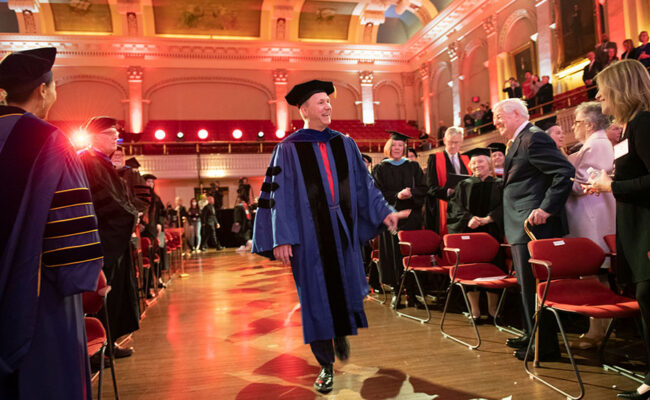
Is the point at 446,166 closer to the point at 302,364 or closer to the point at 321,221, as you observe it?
the point at 321,221

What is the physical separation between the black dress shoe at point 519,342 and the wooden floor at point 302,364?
0.05 meters

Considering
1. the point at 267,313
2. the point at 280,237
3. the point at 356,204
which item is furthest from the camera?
the point at 267,313

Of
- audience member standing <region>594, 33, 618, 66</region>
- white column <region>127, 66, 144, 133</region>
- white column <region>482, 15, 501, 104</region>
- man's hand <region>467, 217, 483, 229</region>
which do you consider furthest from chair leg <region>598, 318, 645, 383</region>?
white column <region>127, 66, 144, 133</region>

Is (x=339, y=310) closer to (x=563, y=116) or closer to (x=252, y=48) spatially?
(x=563, y=116)

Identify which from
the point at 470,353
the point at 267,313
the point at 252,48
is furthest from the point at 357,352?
the point at 252,48

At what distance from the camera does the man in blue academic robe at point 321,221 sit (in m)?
2.60

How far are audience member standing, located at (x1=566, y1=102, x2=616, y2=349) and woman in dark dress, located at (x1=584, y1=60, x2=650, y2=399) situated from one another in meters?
0.95

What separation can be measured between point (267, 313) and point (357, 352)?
1733 mm

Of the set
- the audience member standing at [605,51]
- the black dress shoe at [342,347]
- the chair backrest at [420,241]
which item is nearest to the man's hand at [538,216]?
the black dress shoe at [342,347]

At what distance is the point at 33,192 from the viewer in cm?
142

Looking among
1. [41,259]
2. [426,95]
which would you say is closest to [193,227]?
[426,95]

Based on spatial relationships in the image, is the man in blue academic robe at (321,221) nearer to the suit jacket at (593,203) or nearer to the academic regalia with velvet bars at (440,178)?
the suit jacket at (593,203)

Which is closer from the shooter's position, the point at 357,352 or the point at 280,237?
the point at 280,237

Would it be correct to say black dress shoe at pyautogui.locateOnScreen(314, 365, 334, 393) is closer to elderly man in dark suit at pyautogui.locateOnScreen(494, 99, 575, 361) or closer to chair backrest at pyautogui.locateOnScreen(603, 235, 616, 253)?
elderly man in dark suit at pyautogui.locateOnScreen(494, 99, 575, 361)
